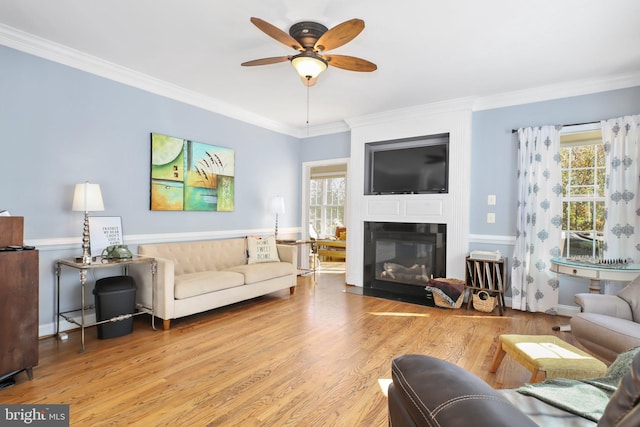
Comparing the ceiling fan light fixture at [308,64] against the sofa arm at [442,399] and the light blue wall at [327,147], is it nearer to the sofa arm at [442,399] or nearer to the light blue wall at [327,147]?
the sofa arm at [442,399]

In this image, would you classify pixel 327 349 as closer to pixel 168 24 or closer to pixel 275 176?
pixel 168 24

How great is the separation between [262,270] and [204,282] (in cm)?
84

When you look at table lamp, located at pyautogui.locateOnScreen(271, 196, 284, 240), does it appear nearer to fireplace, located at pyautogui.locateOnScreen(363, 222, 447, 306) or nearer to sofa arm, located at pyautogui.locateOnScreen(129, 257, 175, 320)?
fireplace, located at pyautogui.locateOnScreen(363, 222, 447, 306)

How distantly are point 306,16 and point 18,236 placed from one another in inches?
103

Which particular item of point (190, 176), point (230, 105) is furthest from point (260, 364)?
point (230, 105)

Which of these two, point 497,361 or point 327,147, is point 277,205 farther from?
point 497,361

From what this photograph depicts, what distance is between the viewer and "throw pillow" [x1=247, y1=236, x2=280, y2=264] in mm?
4582

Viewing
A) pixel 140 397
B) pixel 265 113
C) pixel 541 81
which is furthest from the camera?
pixel 265 113

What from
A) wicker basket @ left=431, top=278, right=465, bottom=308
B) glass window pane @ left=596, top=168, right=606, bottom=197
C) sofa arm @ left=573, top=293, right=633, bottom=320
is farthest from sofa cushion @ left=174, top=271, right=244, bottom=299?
glass window pane @ left=596, top=168, right=606, bottom=197

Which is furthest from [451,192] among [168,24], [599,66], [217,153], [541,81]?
[168,24]

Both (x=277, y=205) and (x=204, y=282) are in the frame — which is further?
(x=277, y=205)

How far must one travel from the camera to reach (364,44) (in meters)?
2.94

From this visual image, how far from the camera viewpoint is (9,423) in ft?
5.76

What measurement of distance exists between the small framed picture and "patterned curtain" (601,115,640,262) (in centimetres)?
528
